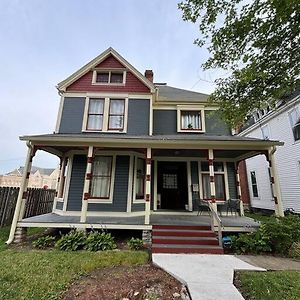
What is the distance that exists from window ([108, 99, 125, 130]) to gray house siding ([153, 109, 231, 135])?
1.85 metres

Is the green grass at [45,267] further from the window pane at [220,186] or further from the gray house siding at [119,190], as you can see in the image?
the window pane at [220,186]

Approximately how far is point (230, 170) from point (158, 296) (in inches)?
314

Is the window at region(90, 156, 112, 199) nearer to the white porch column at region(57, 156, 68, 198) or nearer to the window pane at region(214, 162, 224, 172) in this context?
the white porch column at region(57, 156, 68, 198)

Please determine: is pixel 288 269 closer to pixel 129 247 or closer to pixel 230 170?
pixel 129 247

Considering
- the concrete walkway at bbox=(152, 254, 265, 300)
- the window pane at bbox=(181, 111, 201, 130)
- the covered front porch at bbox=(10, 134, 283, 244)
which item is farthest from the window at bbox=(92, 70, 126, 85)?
the concrete walkway at bbox=(152, 254, 265, 300)

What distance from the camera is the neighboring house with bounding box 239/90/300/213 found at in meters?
11.4

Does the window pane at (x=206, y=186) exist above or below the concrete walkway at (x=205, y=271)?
above

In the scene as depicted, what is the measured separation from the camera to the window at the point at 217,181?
9523 mm

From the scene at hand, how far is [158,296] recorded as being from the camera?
3.15m

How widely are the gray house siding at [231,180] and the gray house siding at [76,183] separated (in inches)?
281

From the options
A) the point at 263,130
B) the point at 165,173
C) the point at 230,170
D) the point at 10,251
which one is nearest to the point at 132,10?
the point at 165,173

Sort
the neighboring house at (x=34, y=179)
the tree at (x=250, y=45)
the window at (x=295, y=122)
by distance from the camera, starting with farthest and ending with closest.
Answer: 1. the neighboring house at (x=34, y=179)
2. the window at (x=295, y=122)
3. the tree at (x=250, y=45)

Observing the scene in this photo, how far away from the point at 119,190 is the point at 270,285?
5.97 m

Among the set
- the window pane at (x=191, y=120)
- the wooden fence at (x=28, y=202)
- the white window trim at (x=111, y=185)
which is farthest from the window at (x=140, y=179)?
the wooden fence at (x=28, y=202)
